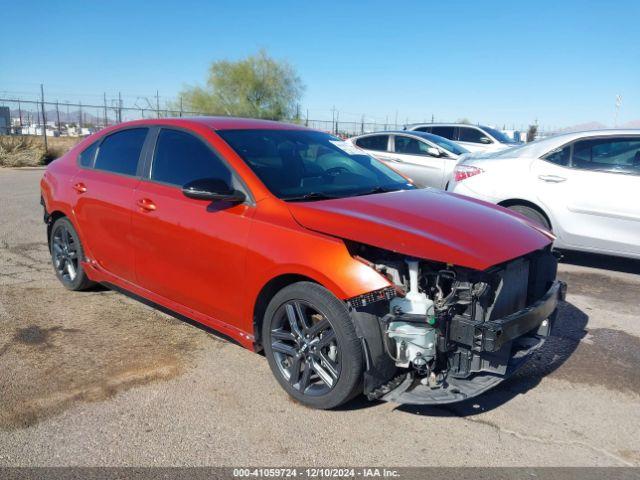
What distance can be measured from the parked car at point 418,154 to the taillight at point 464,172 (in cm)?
349

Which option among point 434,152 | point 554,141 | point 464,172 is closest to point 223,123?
point 464,172

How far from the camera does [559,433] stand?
3045mm

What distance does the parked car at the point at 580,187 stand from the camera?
5.80m

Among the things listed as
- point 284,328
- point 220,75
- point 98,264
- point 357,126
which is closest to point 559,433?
point 284,328

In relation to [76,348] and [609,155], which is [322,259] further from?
[609,155]

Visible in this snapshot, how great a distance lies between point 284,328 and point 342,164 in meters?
1.51

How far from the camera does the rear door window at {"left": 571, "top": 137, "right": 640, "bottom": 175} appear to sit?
19.3 feet

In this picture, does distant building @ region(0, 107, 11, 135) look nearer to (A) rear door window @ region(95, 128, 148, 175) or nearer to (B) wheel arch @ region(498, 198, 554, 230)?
(A) rear door window @ region(95, 128, 148, 175)

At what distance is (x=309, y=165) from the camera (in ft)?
13.1

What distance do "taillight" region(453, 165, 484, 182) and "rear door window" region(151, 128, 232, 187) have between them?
4.09 meters

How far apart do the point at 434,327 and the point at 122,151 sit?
3088 mm

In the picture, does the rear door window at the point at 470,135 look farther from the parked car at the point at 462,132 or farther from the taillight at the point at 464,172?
the taillight at the point at 464,172

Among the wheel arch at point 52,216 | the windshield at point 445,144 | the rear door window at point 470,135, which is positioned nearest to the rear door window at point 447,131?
the rear door window at point 470,135

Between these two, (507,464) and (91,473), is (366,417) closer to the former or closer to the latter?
(507,464)
